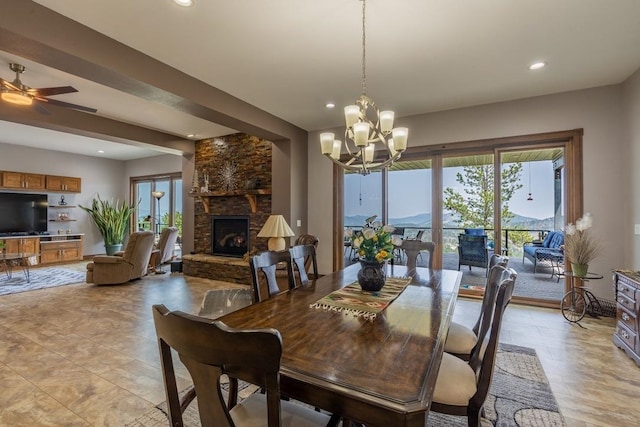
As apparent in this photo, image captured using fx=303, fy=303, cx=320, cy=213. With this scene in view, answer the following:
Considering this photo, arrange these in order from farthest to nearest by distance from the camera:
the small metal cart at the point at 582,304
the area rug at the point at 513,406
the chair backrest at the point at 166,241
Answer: the chair backrest at the point at 166,241
the small metal cart at the point at 582,304
the area rug at the point at 513,406

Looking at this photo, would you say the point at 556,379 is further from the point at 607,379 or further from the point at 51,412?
the point at 51,412

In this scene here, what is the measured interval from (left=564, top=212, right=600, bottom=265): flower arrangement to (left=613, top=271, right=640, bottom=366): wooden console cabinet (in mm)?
487

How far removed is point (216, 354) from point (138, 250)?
5.87 m

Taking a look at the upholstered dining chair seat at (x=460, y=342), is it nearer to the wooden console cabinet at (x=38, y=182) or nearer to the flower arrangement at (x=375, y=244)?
the flower arrangement at (x=375, y=244)

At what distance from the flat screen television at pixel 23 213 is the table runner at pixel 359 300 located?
917cm

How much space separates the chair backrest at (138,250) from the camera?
570 cm

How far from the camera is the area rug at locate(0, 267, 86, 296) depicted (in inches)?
213

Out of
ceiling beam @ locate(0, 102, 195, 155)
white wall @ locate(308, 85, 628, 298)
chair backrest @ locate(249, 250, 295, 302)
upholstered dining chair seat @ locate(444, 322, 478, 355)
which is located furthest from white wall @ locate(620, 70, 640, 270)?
ceiling beam @ locate(0, 102, 195, 155)

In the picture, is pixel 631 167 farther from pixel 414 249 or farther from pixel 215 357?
pixel 215 357

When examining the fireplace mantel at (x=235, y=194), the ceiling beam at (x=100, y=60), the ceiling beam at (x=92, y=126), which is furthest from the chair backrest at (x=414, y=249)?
the ceiling beam at (x=92, y=126)

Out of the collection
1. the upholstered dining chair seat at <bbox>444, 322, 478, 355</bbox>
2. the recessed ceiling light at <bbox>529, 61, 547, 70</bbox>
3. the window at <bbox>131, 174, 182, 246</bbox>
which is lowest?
the upholstered dining chair seat at <bbox>444, 322, 478, 355</bbox>

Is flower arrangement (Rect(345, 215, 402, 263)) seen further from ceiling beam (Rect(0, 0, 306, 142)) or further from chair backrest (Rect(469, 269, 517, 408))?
ceiling beam (Rect(0, 0, 306, 142))

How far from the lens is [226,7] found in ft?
7.96

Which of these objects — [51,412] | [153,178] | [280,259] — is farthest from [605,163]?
[153,178]
